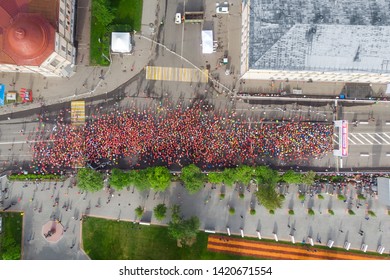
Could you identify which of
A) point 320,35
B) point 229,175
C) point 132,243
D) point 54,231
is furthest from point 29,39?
point 320,35

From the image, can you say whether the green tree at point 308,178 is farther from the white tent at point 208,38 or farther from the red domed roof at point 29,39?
the red domed roof at point 29,39

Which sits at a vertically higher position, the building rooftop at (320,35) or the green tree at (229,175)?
the building rooftop at (320,35)

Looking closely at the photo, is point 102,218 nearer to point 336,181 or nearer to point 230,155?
point 230,155

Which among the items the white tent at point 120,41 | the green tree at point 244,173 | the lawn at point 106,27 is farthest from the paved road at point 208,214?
the white tent at point 120,41

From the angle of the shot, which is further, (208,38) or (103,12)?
(208,38)

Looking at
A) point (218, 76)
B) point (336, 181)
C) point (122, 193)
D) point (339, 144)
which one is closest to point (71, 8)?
point (218, 76)

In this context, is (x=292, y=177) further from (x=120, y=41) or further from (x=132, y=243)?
(x=120, y=41)
